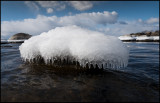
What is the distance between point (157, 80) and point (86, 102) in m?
2.01

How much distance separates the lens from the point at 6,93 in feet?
7.36

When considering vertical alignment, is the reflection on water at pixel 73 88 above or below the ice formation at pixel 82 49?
below

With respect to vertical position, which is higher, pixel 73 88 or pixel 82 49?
pixel 82 49

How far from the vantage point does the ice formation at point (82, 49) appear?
3.20 metres

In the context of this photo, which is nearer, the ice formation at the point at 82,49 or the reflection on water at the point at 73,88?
the reflection on water at the point at 73,88

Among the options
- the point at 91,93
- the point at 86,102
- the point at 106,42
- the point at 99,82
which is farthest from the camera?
the point at 106,42

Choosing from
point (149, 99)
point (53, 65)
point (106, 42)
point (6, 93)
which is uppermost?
point (106, 42)

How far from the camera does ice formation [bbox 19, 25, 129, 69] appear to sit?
10.5 feet

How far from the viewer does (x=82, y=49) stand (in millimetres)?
3203

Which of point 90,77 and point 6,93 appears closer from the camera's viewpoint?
point 6,93

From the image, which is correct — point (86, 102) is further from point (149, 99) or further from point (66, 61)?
point (66, 61)

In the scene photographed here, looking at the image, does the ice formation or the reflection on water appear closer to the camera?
the reflection on water

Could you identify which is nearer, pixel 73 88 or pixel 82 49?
pixel 73 88

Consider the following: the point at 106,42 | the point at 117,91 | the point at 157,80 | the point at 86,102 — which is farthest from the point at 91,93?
the point at 157,80
